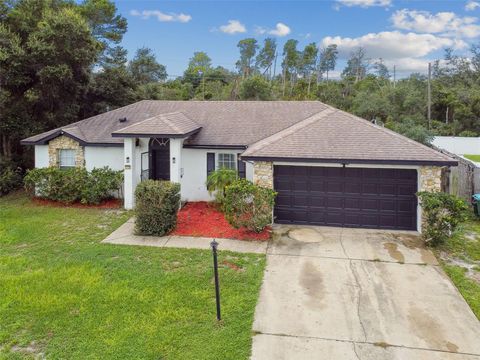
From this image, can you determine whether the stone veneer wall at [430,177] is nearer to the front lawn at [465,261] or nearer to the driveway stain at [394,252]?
the front lawn at [465,261]

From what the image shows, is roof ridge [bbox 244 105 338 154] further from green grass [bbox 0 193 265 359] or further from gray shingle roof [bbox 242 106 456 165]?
green grass [bbox 0 193 265 359]

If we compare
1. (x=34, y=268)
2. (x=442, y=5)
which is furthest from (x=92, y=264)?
(x=442, y=5)

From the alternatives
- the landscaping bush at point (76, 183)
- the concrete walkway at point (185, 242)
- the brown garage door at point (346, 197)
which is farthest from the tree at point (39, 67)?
the brown garage door at point (346, 197)

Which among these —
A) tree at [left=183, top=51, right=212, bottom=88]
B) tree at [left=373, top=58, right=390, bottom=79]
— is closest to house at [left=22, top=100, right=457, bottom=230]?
tree at [left=183, top=51, right=212, bottom=88]

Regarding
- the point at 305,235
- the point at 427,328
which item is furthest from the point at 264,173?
the point at 427,328

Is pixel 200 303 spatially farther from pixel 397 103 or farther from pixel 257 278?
pixel 397 103

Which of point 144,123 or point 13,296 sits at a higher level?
point 144,123

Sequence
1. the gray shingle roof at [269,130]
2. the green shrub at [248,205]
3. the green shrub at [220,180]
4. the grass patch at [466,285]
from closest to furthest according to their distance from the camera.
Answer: the grass patch at [466,285] < the green shrub at [248,205] < the gray shingle roof at [269,130] < the green shrub at [220,180]
